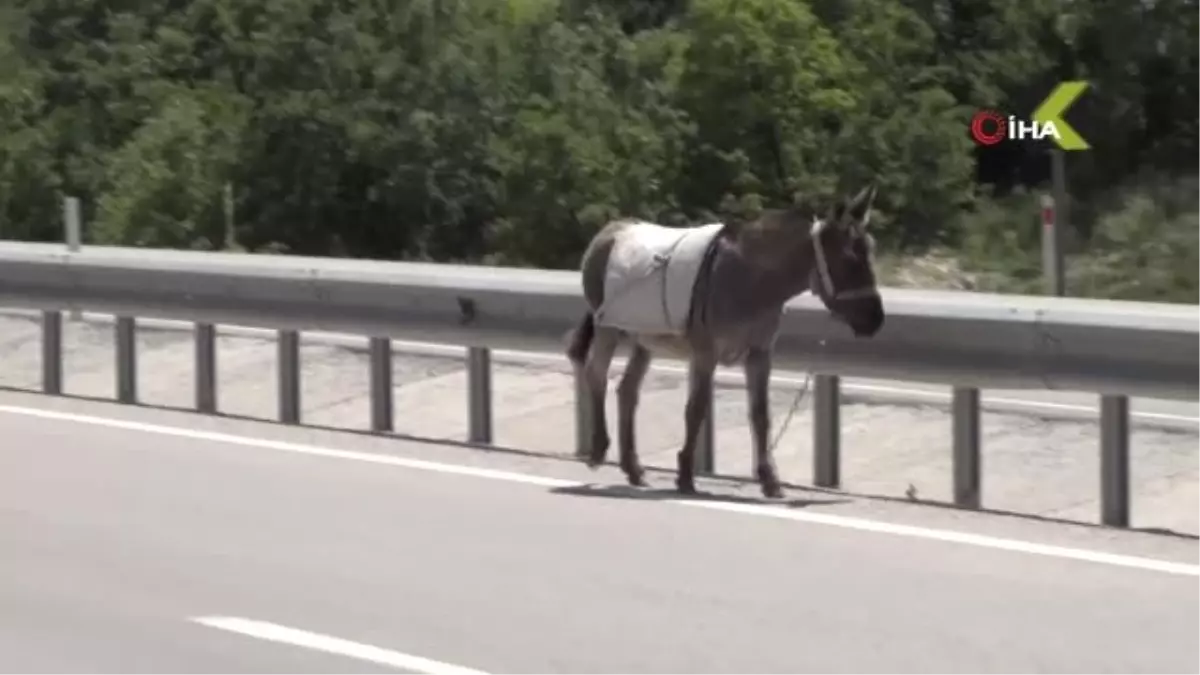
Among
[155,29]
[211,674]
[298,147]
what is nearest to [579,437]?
[211,674]

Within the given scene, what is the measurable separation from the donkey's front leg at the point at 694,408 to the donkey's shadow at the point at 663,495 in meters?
0.08

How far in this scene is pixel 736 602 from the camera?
8234mm

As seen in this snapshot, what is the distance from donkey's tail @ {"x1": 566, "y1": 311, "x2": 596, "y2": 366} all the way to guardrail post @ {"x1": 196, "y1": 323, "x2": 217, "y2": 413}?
324 cm

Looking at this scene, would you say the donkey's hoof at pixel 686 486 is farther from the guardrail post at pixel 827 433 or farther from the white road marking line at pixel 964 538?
the guardrail post at pixel 827 433

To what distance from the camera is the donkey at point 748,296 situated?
33.4 feet

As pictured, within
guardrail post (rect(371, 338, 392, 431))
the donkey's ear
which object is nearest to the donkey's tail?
the donkey's ear

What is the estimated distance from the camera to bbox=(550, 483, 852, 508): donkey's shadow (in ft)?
34.0

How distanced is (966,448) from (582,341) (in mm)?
1962

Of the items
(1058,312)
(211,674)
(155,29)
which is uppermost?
(155,29)

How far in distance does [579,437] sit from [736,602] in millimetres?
3895

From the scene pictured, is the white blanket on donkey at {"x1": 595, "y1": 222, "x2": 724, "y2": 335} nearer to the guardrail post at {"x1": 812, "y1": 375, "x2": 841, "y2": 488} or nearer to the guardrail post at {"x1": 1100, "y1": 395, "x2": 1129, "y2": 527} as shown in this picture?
the guardrail post at {"x1": 812, "y1": 375, "x2": 841, "y2": 488}

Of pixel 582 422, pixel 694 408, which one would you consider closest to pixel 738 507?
pixel 694 408

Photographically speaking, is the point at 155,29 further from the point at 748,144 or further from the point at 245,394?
the point at 245,394

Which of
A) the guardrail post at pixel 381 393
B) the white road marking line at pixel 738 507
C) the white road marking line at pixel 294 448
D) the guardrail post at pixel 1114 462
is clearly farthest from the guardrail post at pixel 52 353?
the guardrail post at pixel 1114 462
